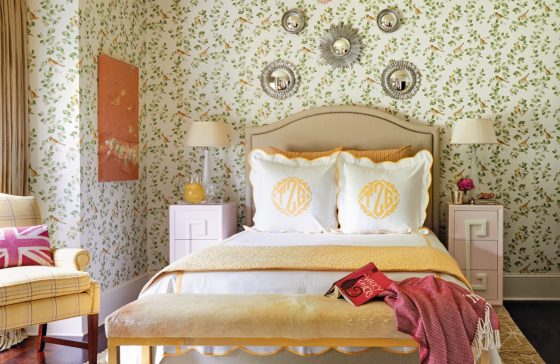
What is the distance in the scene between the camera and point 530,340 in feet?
11.4

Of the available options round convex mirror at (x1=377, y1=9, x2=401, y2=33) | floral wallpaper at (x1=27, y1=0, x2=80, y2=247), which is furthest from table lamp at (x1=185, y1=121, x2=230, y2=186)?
round convex mirror at (x1=377, y1=9, x2=401, y2=33)

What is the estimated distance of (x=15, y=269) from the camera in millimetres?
3021

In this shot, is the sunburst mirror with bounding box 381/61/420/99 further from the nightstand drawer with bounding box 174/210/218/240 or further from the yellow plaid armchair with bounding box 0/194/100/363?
the yellow plaid armchair with bounding box 0/194/100/363

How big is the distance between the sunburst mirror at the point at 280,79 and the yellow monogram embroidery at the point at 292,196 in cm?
90

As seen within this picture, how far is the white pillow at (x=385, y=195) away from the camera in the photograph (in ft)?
13.0

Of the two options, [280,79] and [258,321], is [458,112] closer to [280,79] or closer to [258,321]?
[280,79]

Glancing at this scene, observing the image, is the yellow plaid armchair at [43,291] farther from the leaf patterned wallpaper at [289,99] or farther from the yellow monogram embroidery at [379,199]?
the yellow monogram embroidery at [379,199]

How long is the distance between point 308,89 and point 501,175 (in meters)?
1.61

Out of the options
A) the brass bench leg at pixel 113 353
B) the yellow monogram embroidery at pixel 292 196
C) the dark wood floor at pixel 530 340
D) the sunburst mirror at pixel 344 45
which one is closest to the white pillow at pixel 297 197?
the yellow monogram embroidery at pixel 292 196

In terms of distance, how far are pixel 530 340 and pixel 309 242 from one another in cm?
140

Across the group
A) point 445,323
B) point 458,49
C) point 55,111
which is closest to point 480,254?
point 458,49

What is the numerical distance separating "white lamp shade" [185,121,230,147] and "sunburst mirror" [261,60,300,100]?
568 mm

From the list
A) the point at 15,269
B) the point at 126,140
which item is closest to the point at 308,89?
the point at 126,140

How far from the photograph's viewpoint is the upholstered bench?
2107mm
